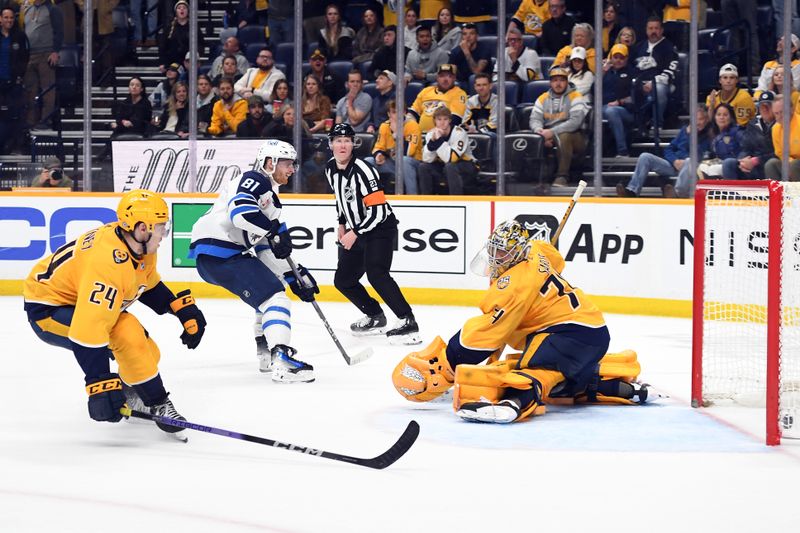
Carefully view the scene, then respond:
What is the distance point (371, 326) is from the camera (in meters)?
7.53

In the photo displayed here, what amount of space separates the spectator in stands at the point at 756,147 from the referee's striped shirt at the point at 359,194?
2.46 m

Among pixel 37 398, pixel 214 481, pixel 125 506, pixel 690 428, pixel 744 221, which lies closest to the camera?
pixel 125 506

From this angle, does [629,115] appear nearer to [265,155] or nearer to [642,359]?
[642,359]

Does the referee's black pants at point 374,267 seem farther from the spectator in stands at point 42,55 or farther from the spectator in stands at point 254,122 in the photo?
the spectator in stands at point 42,55

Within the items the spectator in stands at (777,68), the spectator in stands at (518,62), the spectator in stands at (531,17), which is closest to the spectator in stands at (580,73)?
the spectator in stands at (518,62)

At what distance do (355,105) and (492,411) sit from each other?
4950mm

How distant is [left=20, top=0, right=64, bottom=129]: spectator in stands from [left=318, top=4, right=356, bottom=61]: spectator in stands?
80.3 inches

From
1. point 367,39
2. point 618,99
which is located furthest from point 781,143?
point 367,39

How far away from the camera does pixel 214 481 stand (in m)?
3.89

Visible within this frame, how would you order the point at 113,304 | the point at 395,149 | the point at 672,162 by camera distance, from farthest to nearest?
1. the point at 395,149
2. the point at 672,162
3. the point at 113,304

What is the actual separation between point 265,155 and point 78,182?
384 centimetres

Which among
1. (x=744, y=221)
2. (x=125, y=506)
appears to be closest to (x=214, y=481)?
(x=125, y=506)

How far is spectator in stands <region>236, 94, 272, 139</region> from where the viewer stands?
938 cm

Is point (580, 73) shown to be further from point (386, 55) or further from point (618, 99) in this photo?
point (386, 55)
